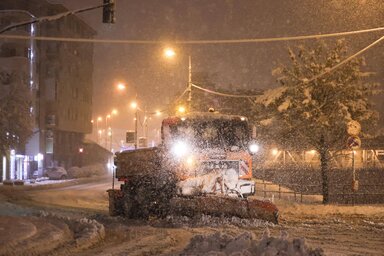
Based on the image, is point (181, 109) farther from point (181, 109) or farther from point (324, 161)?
point (324, 161)

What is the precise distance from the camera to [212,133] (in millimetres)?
18062

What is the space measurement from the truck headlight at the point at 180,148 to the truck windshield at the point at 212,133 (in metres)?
0.26

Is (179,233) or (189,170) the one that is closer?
(179,233)

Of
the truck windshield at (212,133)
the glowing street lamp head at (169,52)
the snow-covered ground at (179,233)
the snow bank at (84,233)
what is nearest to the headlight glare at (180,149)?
the truck windshield at (212,133)

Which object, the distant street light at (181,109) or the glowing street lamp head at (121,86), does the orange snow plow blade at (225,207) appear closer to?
the distant street light at (181,109)

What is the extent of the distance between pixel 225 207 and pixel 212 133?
3.15 metres

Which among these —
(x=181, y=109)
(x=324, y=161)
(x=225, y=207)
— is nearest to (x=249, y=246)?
(x=225, y=207)

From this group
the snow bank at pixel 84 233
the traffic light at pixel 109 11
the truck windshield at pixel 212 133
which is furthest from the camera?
the truck windshield at pixel 212 133

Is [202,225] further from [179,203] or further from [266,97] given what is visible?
[266,97]

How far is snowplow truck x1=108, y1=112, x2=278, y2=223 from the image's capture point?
16.7 metres

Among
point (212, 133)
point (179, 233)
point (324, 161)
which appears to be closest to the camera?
point (179, 233)

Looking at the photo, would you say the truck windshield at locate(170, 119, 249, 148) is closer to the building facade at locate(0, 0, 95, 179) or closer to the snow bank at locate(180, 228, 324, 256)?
the snow bank at locate(180, 228, 324, 256)

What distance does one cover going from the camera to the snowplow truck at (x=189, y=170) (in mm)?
16719

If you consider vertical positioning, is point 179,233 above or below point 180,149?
below
